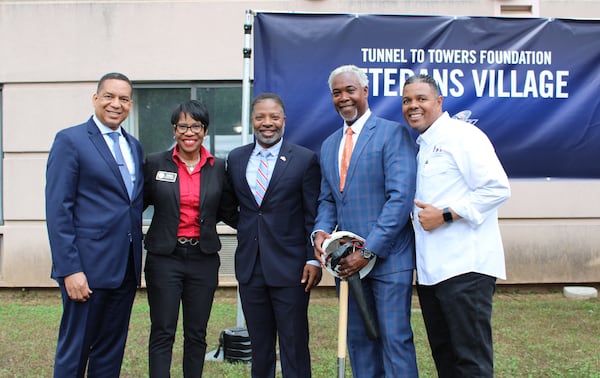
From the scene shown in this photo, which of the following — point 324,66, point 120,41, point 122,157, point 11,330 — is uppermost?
point 120,41

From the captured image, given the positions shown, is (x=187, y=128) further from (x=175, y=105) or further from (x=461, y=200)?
(x=175, y=105)

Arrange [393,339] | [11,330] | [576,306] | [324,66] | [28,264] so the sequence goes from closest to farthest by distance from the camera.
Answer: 1. [393,339]
2. [324,66]
3. [11,330]
4. [576,306]
5. [28,264]

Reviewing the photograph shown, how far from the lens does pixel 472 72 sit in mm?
4969

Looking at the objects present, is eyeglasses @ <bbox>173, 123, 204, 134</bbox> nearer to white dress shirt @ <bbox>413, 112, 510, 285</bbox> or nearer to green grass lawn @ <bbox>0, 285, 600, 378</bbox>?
white dress shirt @ <bbox>413, 112, 510, 285</bbox>

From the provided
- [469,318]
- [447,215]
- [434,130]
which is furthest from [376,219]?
[469,318]

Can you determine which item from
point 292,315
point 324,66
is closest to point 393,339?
point 292,315

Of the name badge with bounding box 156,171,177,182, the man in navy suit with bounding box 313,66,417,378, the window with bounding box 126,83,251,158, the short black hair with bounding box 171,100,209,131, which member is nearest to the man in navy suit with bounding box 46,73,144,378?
the name badge with bounding box 156,171,177,182

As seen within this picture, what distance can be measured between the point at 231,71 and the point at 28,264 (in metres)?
3.52

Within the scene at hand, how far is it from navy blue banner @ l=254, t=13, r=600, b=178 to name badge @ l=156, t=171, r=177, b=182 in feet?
4.81

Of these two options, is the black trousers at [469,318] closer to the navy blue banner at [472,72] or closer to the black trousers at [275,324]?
the black trousers at [275,324]

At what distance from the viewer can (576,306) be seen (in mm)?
6648

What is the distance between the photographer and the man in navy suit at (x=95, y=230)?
10.5 ft

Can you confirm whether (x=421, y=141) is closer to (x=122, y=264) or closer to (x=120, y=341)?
→ (x=122, y=264)

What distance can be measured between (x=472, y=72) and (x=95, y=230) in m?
3.43
